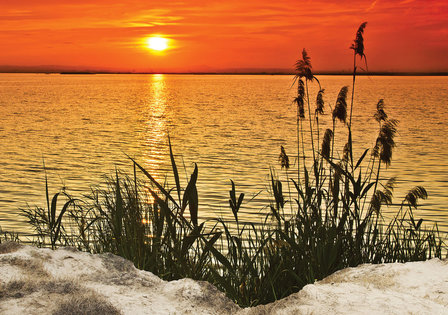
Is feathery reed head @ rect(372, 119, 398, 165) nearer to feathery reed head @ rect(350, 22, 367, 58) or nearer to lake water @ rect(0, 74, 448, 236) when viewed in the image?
feathery reed head @ rect(350, 22, 367, 58)

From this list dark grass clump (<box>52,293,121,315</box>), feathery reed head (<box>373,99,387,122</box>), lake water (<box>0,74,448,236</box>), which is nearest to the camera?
dark grass clump (<box>52,293,121,315</box>)

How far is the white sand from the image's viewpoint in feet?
8.89

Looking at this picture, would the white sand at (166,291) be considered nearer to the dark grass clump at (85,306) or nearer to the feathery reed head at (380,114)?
the dark grass clump at (85,306)

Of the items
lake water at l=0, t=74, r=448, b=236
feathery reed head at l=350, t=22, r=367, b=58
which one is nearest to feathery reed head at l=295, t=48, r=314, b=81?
feathery reed head at l=350, t=22, r=367, b=58

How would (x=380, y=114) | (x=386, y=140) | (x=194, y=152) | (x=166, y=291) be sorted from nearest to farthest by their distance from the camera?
1. (x=166, y=291)
2. (x=386, y=140)
3. (x=380, y=114)
4. (x=194, y=152)

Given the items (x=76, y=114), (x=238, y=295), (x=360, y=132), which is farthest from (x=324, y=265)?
(x=76, y=114)

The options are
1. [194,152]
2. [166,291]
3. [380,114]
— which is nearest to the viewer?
[166,291]

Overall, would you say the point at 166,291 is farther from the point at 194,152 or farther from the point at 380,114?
the point at 194,152

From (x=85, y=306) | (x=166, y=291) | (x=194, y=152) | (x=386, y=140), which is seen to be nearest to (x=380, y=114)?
(x=386, y=140)

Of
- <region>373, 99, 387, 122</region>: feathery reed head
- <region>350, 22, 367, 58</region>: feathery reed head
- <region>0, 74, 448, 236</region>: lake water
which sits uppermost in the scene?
<region>350, 22, 367, 58</region>: feathery reed head

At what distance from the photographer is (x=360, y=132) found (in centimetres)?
3262

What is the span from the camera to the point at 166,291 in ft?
9.87

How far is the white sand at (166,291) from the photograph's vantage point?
8.89ft

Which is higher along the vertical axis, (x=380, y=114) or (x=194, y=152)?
(x=380, y=114)
